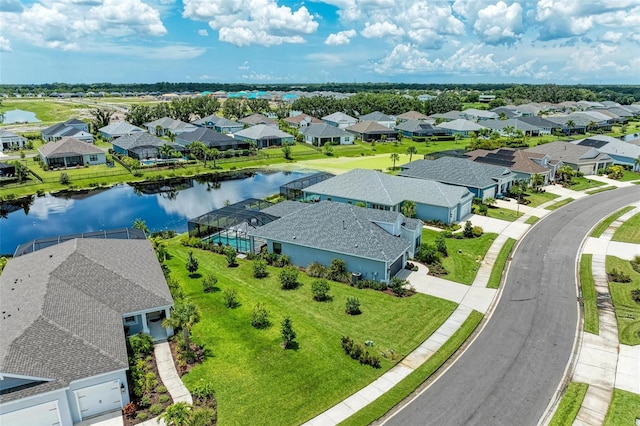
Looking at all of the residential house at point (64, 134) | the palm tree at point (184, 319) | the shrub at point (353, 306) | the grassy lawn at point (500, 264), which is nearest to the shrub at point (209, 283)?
the palm tree at point (184, 319)

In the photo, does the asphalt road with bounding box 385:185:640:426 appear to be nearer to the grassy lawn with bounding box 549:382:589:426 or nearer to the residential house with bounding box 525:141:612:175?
the grassy lawn with bounding box 549:382:589:426

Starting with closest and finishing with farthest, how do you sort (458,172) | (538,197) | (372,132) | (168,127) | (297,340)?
(297,340) < (458,172) < (538,197) < (168,127) < (372,132)

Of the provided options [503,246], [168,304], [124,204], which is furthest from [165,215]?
[503,246]

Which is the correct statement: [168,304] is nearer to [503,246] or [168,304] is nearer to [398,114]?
[503,246]

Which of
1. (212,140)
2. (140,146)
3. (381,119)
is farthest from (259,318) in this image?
(381,119)

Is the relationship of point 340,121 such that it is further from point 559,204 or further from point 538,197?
point 559,204
